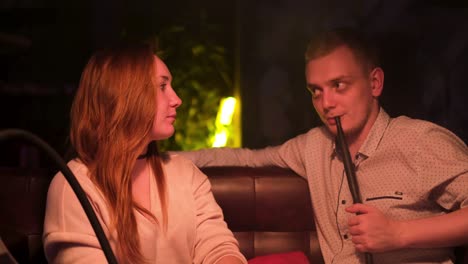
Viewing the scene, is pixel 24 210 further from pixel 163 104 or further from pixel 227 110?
pixel 227 110

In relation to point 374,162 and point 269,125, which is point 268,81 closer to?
point 269,125

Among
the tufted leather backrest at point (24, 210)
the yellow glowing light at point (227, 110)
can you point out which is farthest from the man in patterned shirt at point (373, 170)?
the yellow glowing light at point (227, 110)

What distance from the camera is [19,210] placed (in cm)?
202

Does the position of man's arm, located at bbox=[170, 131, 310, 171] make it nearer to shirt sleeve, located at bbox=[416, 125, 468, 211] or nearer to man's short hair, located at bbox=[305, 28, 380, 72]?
man's short hair, located at bbox=[305, 28, 380, 72]

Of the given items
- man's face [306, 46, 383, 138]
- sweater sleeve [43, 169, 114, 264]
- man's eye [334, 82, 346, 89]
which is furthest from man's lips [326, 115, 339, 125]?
sweater sleeve [43, 169, 114, 264]

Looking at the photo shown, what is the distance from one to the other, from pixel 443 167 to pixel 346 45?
554 millimetres

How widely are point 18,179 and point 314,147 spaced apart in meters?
1.11

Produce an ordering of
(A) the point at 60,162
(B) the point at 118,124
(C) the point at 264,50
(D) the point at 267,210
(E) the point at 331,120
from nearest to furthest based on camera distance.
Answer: (A) the point at 60,162
(B) the point at 118,124
(E) the point at 331,120
(D) the point at 267,210
(C) the point at 264,50

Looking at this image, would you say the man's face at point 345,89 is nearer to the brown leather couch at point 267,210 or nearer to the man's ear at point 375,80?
the man's ear at point 375,80

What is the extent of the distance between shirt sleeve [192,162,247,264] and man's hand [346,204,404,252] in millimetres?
377

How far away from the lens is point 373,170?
1979 millimetres

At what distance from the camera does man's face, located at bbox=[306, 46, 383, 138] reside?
6.39ft

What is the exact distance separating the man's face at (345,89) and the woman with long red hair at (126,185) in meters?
0.54

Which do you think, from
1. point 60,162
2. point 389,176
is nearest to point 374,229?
point 389,176
